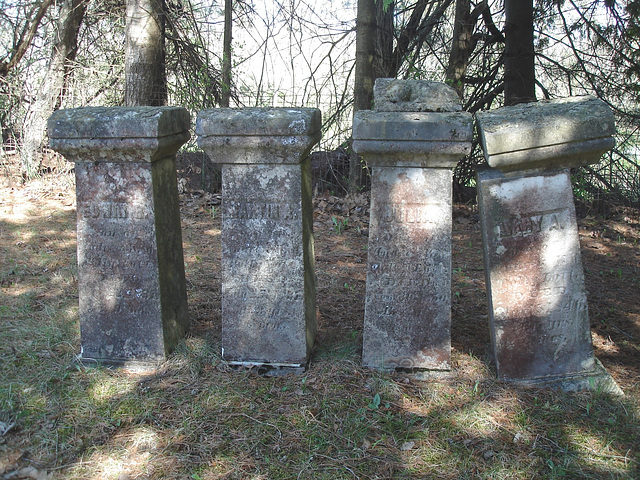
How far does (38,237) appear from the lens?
6.19m

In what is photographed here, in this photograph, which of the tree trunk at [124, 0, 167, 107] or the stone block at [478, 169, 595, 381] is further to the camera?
the tree trunk at [124, 0, 167, 107]

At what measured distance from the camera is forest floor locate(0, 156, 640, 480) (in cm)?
283

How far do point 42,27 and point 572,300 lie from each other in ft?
27.8

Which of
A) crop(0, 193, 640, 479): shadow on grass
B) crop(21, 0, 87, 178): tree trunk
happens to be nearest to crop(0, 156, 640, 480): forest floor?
crop(0, 193, 640, 479): shadow on grass

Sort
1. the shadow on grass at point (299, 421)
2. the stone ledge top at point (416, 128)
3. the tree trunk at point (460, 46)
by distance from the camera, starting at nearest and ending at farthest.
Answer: the shadow on grass at point (299, 421)
the stone ledge top at point (416, 128)
the tree trunk at point (460, 46)

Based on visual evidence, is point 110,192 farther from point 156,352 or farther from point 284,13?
point 284,13

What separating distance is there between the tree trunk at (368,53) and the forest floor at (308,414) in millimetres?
2911

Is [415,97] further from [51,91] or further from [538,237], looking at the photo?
[51,91]

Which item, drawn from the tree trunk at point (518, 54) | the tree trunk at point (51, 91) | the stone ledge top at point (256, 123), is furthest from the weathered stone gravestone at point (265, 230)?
the tree trunk at point (51, 91)

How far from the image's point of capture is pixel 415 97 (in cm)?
343

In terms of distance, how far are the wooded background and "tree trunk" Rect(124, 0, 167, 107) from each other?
1 cm

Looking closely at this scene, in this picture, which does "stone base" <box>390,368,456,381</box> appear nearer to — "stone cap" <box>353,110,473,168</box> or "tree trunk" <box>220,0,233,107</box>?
"stone cap" <box>353,110,473,168</box>

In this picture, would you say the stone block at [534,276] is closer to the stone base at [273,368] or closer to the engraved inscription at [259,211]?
the engraved inscription at [259,211]

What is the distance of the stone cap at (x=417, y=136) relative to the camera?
3.12 metres
